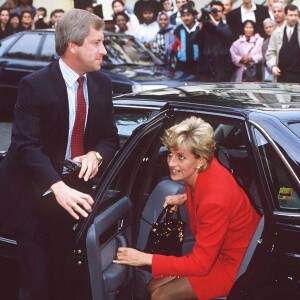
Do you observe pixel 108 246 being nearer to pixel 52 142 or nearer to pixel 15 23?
pixel 52 142

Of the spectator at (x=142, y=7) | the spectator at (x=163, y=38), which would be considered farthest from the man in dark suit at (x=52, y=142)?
the spectator at (x=142, y=7)

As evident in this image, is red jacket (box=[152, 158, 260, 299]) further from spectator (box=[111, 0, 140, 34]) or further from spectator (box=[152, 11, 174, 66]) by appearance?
spectator (box=[111, 0, 140, 34])

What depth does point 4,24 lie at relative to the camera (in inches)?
550

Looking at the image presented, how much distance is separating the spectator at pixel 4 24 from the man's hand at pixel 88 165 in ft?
37.1

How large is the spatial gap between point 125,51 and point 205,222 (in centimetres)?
788

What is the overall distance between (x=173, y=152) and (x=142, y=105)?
0.61 meters

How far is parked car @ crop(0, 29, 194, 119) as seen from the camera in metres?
9.77

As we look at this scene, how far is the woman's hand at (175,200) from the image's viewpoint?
3525 mm

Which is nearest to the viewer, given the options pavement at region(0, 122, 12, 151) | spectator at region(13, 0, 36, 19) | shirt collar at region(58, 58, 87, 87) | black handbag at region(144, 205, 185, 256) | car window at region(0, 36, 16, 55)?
shirt collar at region(58, 58, 87, 87)

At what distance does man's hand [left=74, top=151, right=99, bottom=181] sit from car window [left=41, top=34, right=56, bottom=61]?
792 centimetres

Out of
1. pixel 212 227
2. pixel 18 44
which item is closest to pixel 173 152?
pixel 212 227

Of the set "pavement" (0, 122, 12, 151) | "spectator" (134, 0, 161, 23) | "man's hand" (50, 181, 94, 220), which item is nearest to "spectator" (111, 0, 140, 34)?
"spectator" (134, 0, 161, 23)

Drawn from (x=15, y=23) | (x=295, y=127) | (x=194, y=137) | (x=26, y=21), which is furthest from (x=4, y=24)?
(x=295, y=127)

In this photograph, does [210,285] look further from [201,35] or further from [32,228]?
[201,35]
